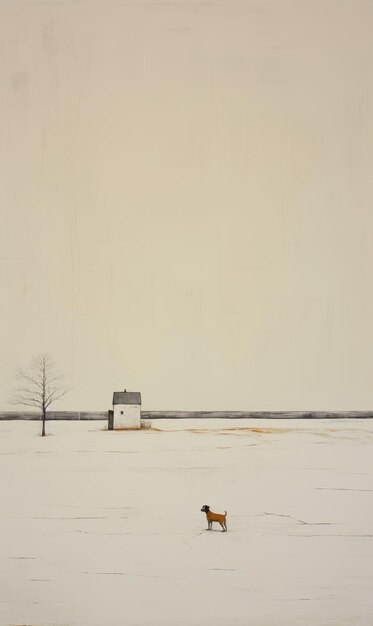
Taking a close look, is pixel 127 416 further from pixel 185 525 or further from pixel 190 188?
pixel 190 188

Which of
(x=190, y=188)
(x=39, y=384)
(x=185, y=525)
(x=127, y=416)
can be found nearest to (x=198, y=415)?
(x=127, y=416)

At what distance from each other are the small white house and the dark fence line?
0.09 ft

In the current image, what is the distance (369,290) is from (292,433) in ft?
1.89

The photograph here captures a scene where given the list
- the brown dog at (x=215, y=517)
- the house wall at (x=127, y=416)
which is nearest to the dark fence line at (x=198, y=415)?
the house wall at (x=127, y=416)

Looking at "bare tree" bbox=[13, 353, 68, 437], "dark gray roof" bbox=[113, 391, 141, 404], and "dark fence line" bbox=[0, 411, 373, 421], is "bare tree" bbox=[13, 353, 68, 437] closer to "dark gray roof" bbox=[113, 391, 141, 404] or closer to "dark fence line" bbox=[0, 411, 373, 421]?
"dark fence line" bbox=[0, 411, 373, 421]

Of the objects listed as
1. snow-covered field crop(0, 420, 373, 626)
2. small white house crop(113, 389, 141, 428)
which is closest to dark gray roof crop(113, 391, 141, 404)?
small white house crop(113, 389, 141, 428)

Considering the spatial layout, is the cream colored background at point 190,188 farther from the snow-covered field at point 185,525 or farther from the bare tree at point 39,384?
Result: the snow-covered field at point 185,525


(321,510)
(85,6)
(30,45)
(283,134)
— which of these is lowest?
(321,510)

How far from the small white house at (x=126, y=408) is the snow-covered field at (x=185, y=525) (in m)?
0.04

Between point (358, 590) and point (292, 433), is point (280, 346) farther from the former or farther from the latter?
point (358, 590)

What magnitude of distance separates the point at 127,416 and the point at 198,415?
0.81 ft

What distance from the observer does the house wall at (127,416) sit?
203 cm

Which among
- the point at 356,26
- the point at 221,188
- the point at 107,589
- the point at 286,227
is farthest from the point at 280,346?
the point at 356,26

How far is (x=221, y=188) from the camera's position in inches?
85.8
